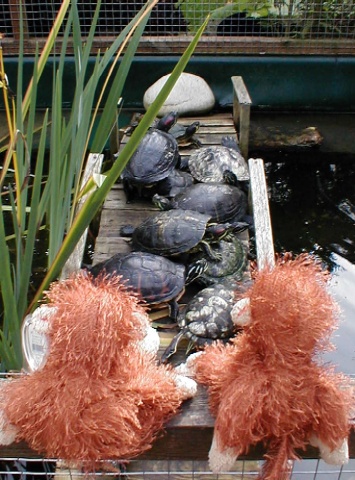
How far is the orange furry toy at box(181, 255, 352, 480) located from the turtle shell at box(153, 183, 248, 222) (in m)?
2.03

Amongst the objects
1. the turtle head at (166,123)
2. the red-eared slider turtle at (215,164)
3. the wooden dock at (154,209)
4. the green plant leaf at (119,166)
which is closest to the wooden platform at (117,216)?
the wooden dock at (154,209)

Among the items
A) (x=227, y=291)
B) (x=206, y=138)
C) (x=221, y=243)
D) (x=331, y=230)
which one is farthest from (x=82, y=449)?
(x=206, y=138)

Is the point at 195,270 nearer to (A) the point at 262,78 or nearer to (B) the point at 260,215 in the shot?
(B) the point at 260,215

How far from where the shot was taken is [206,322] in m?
2.03

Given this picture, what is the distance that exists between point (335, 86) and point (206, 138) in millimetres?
1364

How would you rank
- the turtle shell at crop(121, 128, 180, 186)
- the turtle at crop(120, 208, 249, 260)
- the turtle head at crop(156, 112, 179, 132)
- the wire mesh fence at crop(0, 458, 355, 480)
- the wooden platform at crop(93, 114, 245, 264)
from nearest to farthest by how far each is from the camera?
the wire mesh fence at crop(0, 458, 355, 480) → the turtle at crop(120, 208, 249, 260) → the wooden platform at crop(93, 114, 245, 264) → the turtle shell at crop(121, 128, 180, 186) → the turtle head at crop(156, 112, 179, 132)

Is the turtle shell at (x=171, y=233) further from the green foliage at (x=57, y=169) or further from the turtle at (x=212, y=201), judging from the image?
the green foliage at (x=57, y=169)

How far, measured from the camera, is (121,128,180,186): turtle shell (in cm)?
314

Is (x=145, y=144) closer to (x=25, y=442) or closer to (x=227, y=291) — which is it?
(x=227, y=291)

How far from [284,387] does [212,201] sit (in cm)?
214

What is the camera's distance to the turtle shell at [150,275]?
2188 millimetres

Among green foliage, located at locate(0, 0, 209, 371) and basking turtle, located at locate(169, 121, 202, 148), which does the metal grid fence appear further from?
green foliage, located at locate(0, 0, 209, 371)

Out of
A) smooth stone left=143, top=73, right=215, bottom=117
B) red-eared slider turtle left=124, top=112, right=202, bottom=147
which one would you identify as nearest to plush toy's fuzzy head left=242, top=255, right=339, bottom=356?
red-eared slider turtle left=124, top=112, right=202, bottom=147

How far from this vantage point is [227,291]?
2178 mm
